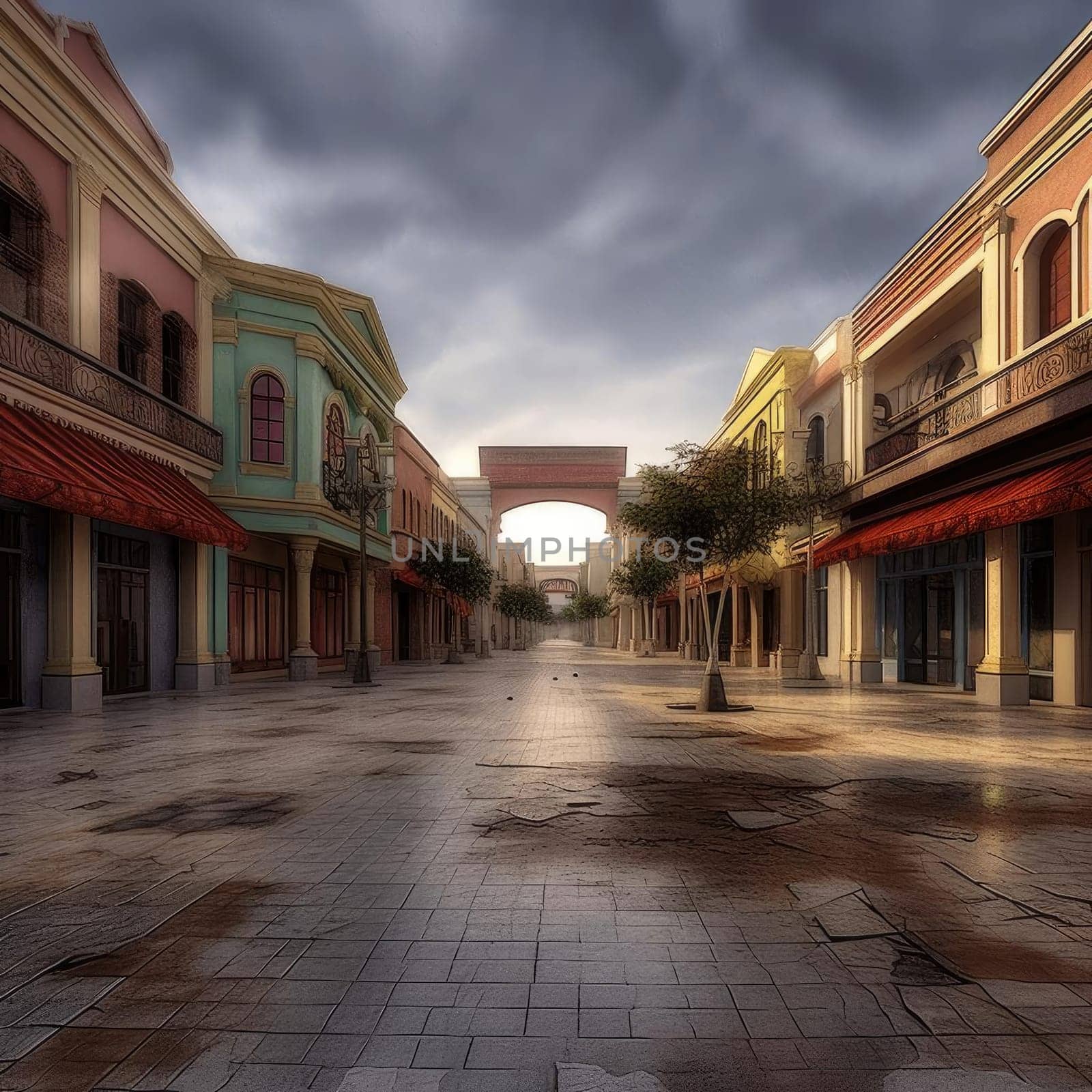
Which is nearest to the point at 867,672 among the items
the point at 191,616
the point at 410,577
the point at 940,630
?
the point at 940,630

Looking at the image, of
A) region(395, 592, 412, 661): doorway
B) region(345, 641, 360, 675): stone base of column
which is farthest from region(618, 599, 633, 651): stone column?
region(345, 641, 360, 675): stone base of column

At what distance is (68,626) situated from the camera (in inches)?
494

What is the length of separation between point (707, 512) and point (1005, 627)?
5.41 metres

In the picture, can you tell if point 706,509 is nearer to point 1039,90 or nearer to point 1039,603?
point 1039,603

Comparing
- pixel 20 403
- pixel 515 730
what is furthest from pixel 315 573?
pixel 515 730

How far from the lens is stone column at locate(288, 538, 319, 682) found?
2022 centimetres

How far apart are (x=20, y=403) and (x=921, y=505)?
15.8m

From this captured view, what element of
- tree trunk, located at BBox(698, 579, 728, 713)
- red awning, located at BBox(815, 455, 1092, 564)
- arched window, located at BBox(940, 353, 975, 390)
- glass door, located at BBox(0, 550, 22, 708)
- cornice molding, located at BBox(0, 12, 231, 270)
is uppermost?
cornice molding, located at BBox(0, 12, 231, 270)

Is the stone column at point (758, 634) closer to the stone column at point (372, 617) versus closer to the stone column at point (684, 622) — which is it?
the stone column at point (684, 622)

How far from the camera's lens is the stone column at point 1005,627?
13.2 metres

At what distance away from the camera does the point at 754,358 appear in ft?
93.9

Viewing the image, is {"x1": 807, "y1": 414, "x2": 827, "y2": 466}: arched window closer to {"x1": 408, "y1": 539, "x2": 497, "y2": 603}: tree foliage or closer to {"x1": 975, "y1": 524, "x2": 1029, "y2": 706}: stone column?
{"x1": 975, "y1": 524, "x2": 1029, "y2": 706}: stone column

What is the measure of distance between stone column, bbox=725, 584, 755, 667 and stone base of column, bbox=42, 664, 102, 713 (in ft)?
70.4

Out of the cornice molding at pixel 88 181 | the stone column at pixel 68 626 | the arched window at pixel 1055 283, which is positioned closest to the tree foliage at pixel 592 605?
the arched window at pixel 1055 283
